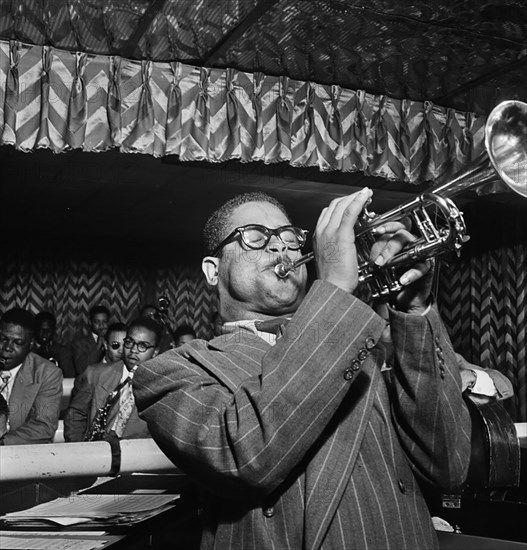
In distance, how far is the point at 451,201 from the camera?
1.26 m

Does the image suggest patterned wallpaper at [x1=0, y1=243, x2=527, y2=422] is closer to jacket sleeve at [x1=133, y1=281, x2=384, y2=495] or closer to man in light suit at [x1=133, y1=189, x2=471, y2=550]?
A: man in light suit at [x1=133, y1=189, x2=471, y2=550]

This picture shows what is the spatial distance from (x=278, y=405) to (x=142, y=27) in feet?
6.79

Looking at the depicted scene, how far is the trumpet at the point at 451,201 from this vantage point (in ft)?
3.98

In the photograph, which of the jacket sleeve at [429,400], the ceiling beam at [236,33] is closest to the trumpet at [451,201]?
the jacket sleeve at [429,400]

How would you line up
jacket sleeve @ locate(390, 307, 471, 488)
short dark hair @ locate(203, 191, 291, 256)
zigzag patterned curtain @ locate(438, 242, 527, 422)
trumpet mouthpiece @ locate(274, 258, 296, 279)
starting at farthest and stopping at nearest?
1. zigzag patterned curtain @ locate(438, 242, 527, 422)
2. short dark hair @ locate(203, 191, 291, 256)
3. trumpet mouthpiece @ locate(274, 258, 296, 279)
4. jacket sleeve @ locate(390, 307, 471, 488)

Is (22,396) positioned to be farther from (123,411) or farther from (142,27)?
(142,27)

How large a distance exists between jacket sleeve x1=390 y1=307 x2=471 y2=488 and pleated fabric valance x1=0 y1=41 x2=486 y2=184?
6.06 feet

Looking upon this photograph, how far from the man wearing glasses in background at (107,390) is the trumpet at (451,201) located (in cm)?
243

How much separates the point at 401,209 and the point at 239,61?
187 cm

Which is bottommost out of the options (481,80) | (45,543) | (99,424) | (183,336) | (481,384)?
(45,543)

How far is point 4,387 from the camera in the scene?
3469 millimetres

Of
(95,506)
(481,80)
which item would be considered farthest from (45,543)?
(481,80)

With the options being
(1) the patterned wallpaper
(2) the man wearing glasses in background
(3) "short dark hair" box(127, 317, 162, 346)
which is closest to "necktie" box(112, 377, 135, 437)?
(2) the man wearing glasses in background

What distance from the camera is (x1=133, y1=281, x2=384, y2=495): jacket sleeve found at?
1.04 meters
